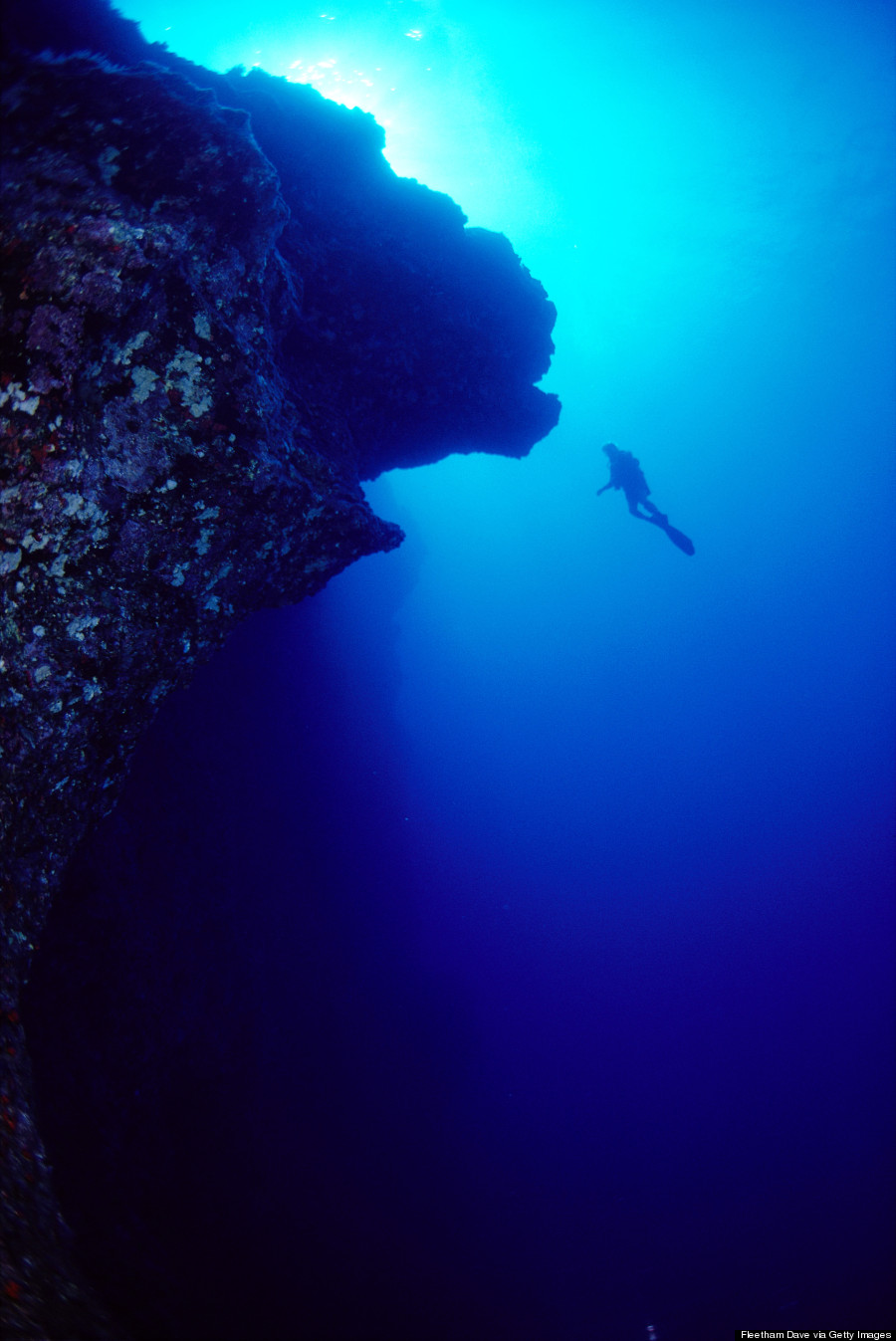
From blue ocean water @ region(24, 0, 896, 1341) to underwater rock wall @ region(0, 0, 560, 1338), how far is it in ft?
2.72

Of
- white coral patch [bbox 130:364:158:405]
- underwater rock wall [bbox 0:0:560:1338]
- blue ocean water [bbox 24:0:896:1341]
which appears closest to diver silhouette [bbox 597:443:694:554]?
blue ocean water [bbox 24:0:896:1341]

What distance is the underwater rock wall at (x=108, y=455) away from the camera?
2.08 metres

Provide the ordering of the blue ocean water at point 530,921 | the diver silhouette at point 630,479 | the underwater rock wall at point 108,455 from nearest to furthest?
the underwater rock wall at point 108,455 < the blue ocean water at point 530,921 < the diver silhouette at point 630,479

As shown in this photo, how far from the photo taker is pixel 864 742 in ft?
141

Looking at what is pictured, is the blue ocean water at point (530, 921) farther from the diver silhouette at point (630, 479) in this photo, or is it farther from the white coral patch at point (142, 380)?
the diver silhouette at point (630, 479)

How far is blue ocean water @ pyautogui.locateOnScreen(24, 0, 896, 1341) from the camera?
4391 millimetres

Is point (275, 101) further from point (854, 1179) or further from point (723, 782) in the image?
point (723, 782)

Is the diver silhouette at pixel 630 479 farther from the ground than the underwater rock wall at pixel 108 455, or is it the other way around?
the diver silhouette at pixel 630 479

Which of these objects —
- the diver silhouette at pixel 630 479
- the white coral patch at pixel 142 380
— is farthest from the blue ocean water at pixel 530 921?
the diver silhouette at pixel 630 479

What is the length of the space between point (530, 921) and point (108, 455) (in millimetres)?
23916

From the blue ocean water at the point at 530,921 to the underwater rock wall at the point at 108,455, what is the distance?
2.72 feet

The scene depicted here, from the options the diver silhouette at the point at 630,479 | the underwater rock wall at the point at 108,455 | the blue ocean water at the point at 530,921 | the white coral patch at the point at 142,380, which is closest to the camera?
the underwater rock wall at the point at 108,455

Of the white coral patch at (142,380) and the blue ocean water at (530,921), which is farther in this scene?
the blue ocean water at (530,921)

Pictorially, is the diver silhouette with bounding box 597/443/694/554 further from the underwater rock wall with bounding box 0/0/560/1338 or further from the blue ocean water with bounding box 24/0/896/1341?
the underwater rock wall with bounding box 0/0/560/1338
